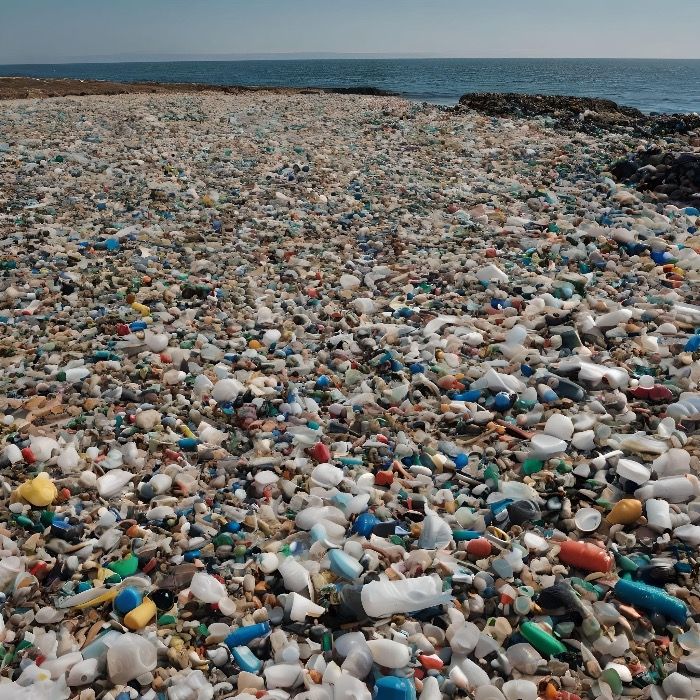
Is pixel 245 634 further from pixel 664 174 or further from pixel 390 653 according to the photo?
pixel 664 174

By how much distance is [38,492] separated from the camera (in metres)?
2.79

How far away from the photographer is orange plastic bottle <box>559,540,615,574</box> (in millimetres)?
2359

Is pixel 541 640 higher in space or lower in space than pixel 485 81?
lower

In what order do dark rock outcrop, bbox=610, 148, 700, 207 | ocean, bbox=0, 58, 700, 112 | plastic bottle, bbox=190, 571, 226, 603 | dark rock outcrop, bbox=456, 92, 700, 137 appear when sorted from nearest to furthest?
plastic bottle, bbox=190, 571, 226, 603 → dark rock outcrop, bbox=610, 148, 700, 207 → dark rock outcrop, bbox=456, 92, 700, 137 → ocean, bbox=0, 58, 700, 112

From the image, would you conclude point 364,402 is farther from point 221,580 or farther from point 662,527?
point 662,527

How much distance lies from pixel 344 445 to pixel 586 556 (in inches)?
54.6

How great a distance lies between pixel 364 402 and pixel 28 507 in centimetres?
191

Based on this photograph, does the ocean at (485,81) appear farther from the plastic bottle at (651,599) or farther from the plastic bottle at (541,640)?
the plastic bottle at (541,640)

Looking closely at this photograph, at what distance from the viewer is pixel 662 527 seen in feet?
8.23

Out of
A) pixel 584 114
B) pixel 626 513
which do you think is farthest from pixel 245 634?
pixel 584 114

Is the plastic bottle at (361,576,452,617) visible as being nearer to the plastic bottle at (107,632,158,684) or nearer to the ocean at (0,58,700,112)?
the plastic bottle at (107,632,158,684)

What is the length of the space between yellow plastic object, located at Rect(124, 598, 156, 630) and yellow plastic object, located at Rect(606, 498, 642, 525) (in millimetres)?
1986

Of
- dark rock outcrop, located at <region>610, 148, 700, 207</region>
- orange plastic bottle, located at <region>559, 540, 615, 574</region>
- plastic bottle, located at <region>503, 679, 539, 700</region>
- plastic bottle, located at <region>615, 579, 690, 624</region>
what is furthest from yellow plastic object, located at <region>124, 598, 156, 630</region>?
dark rock outcrop, located at <region>610, 148, 700, 207</region>

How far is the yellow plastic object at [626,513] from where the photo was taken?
258 cm
